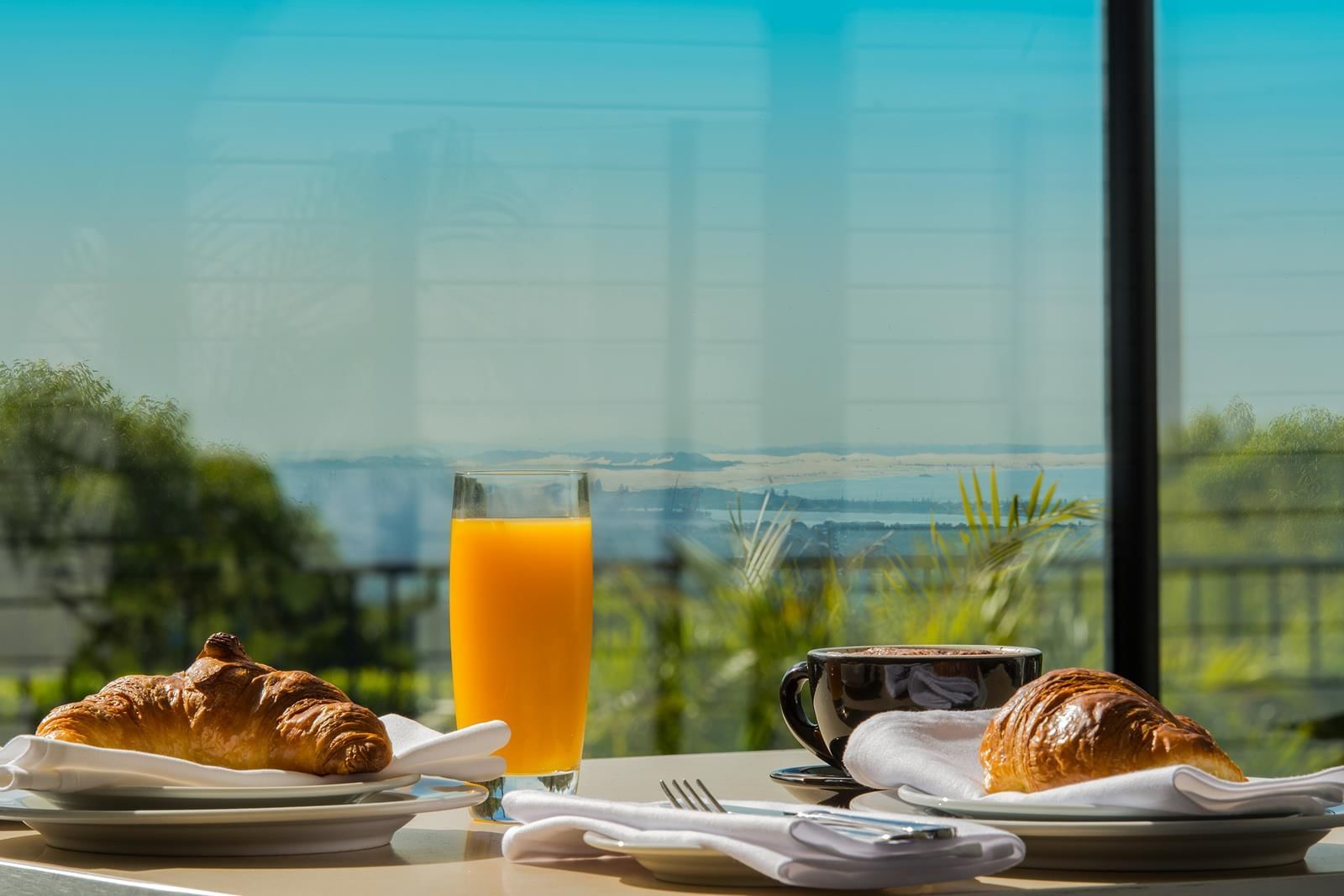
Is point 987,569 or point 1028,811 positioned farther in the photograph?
point 987,569

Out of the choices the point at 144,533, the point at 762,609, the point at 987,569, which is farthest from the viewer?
the point at 987,569

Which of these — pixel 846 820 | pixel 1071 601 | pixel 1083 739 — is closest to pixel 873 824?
pixel 846 820

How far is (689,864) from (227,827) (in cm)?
22

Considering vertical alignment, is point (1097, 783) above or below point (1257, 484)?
below

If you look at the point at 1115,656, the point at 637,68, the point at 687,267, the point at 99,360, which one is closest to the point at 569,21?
the point at 637,68

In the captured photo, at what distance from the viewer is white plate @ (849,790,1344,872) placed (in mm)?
571

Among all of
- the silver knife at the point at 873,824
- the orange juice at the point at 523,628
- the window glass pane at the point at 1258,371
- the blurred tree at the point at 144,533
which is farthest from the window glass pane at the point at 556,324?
the silver knife at the point at 873,824

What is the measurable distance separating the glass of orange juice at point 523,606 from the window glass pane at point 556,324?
6.48 feet

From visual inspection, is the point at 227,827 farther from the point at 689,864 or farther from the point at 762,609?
the point at 762,609

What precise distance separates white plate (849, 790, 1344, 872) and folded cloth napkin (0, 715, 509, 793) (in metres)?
0.27

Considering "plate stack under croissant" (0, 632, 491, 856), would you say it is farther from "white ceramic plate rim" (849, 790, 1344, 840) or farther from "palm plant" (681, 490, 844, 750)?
"palm plant" (681, 490, 844, 750)

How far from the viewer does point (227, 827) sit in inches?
25.0

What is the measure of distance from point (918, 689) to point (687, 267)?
219 centimetres

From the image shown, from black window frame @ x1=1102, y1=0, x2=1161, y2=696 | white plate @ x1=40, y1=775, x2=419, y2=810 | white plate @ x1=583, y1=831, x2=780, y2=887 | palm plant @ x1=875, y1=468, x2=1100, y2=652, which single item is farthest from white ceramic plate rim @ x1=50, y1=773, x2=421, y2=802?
black window frame @ x1=1102, y1=0, x2=1161, y2=696
